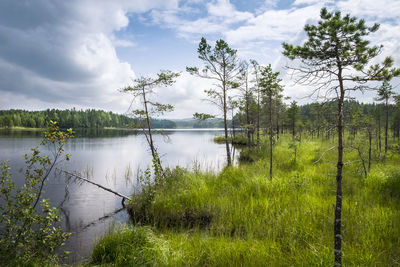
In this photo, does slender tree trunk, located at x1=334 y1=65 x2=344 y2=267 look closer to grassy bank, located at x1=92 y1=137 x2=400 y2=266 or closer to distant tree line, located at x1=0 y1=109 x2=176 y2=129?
grassy bank, located at x1=92 y1=137 x2=400 y2=266

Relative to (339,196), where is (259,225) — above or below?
below

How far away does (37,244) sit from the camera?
4590 mm

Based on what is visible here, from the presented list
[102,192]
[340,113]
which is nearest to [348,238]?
[340,113]

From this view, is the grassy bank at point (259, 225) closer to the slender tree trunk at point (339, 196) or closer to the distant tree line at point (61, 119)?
the slender tree trunk at point (339, 196)

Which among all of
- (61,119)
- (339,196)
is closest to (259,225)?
(339,196)

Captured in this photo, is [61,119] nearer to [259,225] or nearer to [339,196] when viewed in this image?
[259,225]

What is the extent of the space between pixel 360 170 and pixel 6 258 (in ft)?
45.6

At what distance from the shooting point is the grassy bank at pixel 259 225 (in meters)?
4.32

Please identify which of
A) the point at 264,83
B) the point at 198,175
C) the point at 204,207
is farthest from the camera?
the point at 198,175

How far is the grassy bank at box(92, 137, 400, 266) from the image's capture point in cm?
432

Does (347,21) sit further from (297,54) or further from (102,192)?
(102,192)

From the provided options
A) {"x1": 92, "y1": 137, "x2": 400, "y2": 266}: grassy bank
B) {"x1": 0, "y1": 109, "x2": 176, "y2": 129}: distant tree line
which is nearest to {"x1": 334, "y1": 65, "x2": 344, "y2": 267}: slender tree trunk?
{"x1": 92, "y1": 137, "x2": 400, "y2": 266}: grassy bank

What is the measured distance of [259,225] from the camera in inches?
230

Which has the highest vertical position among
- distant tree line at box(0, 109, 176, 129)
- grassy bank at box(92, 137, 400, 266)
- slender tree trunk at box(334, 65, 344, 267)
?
distant tree line at box(0, 109, 176, 129)
